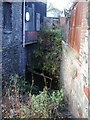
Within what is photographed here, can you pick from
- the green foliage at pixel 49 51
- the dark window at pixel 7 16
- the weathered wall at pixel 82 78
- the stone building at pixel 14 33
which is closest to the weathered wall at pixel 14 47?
the stone building at pixel 14 33

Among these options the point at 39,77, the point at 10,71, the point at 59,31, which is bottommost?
the point at 39,77

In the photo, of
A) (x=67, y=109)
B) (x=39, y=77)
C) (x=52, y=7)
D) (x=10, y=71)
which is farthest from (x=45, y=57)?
(x=52, y=7)

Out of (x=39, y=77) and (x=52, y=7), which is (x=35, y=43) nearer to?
(x=39, y=77)

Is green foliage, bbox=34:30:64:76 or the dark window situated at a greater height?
the dark window

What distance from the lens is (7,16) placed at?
7.47 m

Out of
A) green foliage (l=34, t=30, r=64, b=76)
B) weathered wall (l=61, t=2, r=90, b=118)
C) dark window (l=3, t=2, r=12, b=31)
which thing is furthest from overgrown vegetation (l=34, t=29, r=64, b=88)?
weathered wall (l=61, t=2, r=90, b=118)

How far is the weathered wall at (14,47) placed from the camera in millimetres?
7207

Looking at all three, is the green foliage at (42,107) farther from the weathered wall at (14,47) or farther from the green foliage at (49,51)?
the green foliage at (49,51)

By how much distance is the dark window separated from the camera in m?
7.16

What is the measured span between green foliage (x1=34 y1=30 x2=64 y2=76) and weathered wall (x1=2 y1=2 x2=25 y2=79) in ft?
6.32

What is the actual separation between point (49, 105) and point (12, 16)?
182 inches

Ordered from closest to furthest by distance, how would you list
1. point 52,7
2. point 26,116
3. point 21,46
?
1. point 26,116
2. point 21,46
3. point 52,7

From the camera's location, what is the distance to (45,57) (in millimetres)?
11516

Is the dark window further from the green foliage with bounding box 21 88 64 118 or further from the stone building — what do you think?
the green foliage with bounding box 21 88 64 118
